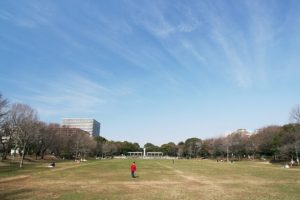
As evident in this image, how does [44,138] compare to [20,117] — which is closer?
[20,117]

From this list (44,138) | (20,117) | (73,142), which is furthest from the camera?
(73,142)

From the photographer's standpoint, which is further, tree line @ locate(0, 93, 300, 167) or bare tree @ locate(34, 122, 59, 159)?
bare tree @ locate(34, 122, 59, 159)

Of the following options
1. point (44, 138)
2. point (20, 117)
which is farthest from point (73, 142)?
point (20, 117)

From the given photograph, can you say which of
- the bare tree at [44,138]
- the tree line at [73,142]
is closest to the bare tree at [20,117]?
the tree line at [73,142]

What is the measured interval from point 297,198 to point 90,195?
43.6 feet

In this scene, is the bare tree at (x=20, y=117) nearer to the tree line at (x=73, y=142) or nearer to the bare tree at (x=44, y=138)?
the tree line at (x=73, y=142)

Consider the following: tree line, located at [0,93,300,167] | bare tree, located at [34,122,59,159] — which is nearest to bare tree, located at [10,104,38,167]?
tree line, located at [0,93,300,167]

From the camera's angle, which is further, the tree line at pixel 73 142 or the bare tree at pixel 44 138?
the bare tree at pixel 44 138

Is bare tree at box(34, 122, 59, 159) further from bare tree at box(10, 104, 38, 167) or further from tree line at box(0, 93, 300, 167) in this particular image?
bare tree at box(10, 104, 38, 167)

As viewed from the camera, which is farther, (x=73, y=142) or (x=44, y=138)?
(x=73, y=142)

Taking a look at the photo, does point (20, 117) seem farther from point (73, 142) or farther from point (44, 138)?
point (73, 142)

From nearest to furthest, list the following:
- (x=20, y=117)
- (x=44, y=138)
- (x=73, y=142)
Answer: (x=20, y=117) → (x=44, y=138) → (x=73, y=142)

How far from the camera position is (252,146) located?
129m

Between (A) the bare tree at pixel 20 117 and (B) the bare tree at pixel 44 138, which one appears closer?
(A) the bare tree at pixel 20 117
